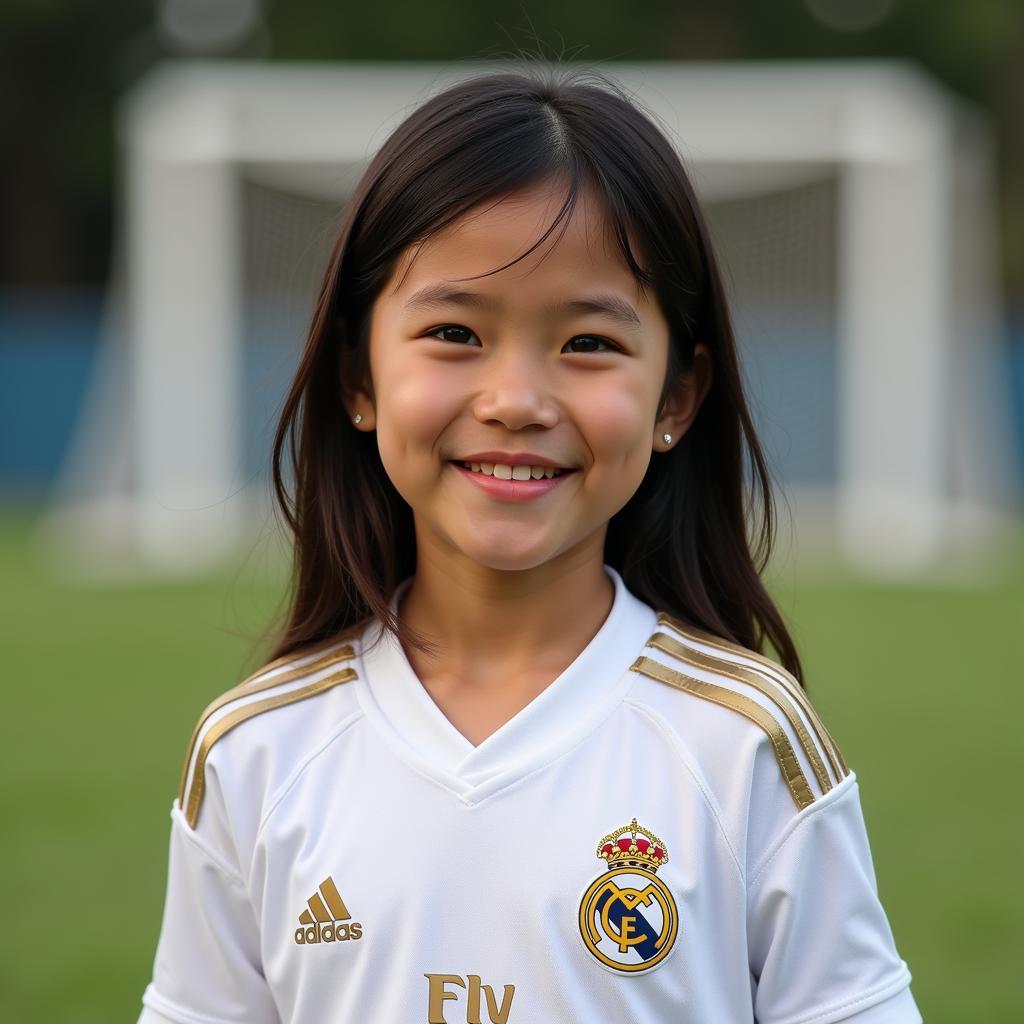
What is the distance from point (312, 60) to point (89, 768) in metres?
15.8

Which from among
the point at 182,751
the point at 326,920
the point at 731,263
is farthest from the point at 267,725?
the point at 731,263

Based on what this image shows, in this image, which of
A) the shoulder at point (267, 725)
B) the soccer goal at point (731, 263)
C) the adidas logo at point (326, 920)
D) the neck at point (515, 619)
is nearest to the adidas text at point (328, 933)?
the adidas logo at point (326, 920)

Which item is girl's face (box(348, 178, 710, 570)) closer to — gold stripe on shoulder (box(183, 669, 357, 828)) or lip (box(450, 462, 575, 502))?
lip (box(450, 462, 575, 502))

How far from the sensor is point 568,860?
1.44 m

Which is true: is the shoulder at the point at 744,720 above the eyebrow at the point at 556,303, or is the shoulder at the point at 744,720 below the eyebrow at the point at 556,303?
below

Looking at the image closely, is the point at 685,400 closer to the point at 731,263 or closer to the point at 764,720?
the point at 764,720

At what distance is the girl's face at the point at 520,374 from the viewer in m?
1.46

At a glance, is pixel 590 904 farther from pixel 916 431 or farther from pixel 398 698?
pixel 916 431

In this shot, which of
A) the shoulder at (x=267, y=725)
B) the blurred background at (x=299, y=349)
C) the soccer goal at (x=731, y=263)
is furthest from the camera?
the soccer goal at (x=731, y=263)

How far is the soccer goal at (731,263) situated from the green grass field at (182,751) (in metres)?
1.51

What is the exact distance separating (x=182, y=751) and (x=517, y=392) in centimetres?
414

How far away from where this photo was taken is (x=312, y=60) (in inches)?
771

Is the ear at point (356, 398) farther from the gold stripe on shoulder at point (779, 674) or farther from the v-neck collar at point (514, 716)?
the gold stripe on shoulder at point (779, 674)

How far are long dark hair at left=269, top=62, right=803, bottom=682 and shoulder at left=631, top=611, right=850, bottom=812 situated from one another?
0.18 metres
